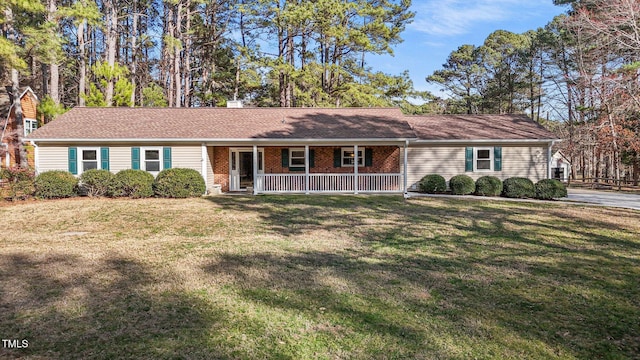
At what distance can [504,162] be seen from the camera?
18.0m

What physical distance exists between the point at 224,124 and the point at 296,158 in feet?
13.0

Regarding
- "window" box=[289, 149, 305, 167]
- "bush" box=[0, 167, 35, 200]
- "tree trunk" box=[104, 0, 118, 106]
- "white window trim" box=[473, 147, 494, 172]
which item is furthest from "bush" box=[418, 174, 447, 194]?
"tree trunk" box=[104, 0, 118, 106]

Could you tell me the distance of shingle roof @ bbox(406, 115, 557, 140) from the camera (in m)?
A: 18.0

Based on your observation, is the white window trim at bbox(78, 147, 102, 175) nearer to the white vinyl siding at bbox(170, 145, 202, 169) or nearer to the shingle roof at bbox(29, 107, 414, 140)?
the shingle roof at bbox(29, 107, 414, 140)

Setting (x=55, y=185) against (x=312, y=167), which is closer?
(x=55, y=185)

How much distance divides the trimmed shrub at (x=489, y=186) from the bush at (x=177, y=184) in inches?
496

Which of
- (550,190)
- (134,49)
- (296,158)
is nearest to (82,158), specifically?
(296,158)

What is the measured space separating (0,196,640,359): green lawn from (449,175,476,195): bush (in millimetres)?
5907

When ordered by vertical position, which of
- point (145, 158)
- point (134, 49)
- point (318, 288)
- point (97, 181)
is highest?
point (134, 49)

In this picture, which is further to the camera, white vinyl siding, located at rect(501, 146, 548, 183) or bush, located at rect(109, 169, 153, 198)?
white vinyl siding, located at rect(501, 146, 548, 183)

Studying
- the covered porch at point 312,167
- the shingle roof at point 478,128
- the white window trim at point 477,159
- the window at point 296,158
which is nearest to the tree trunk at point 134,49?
the covered porch at point 312,167

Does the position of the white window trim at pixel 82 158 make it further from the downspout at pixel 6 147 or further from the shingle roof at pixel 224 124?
the downspout at pixel 6 147

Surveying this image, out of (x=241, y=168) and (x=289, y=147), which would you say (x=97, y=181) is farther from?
(x=289, y=147)

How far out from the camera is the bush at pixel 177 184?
48.4 ft
